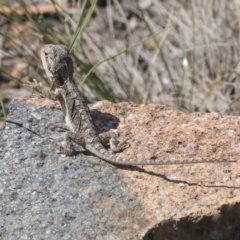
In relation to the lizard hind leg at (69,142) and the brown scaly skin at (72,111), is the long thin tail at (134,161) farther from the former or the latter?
the lizard hind leg at (69,142)

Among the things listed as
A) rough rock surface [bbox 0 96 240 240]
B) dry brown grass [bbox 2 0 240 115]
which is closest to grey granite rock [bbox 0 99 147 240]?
rough rock surface [bbox 0 96 240 240]

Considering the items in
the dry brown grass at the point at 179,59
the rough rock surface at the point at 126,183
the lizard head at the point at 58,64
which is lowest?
the dry brown grass at the point at 179,59

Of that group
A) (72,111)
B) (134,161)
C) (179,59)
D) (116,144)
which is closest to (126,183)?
(134,161)

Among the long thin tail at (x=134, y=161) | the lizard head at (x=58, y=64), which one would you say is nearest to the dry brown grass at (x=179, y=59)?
the lizard head at (x=58, y=64)

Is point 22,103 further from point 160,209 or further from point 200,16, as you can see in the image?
point 200,16

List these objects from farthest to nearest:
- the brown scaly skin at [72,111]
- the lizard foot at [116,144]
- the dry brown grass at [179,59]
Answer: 1. the dry brown grass at [179,59]
2. the lizard foot at [116,144]
3. the brown scaly skin at [72,111]

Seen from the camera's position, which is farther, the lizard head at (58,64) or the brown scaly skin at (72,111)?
the lizard head at (58,64)
